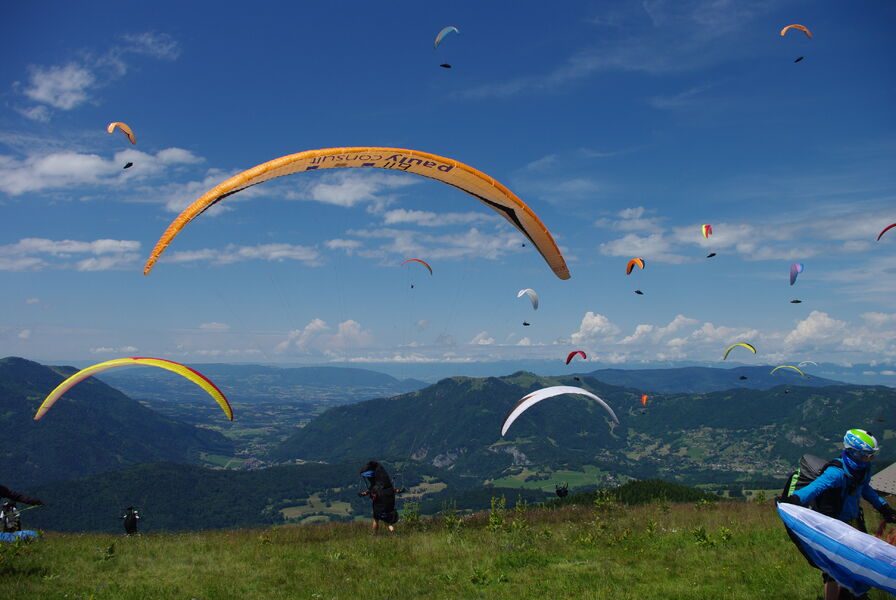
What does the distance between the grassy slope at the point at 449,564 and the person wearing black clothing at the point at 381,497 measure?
2.05 feet

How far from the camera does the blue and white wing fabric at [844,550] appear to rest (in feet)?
20.1

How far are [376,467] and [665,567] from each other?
9861 mm

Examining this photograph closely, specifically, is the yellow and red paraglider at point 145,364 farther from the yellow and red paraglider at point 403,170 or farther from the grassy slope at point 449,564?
the yellow and red paraglider at point 403,170

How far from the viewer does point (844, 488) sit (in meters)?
7.24

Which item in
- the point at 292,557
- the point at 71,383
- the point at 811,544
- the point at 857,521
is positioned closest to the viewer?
the point at 811,544

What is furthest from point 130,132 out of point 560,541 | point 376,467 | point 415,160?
point 560,541

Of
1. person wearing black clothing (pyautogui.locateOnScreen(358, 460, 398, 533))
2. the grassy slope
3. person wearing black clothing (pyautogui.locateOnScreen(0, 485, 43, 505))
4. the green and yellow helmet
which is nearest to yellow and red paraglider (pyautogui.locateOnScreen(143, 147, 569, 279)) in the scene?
person wearing black clothing (pyautogui.locateOnScreen(0, 485, 43, 505))

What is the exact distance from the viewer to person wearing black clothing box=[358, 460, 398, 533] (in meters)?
17.7

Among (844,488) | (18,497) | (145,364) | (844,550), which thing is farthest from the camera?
(145,364)

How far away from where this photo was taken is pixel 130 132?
22359mm

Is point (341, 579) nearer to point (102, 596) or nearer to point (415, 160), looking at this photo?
point (102, 596)

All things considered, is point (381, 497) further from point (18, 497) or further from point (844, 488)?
point (844, 488)

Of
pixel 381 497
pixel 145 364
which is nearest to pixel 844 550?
pixel 381 497

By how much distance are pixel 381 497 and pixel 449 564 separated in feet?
17.0
